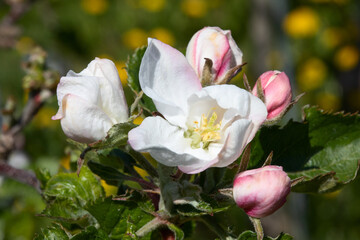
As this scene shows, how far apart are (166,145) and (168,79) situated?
0.14 m

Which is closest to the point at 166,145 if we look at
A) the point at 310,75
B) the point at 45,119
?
the point at 45,119

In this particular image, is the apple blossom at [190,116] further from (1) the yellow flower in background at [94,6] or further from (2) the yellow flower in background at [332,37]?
(1) the yellow flower in background at [94,6]

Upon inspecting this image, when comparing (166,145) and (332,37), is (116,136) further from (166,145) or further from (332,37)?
(332,37)

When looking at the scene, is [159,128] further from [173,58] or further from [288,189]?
[288,189]

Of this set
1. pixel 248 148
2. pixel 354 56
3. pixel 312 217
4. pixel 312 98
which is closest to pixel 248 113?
pixel 248 148

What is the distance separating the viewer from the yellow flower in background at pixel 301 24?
4.50 metres

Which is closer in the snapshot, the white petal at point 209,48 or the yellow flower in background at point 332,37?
the white petal at point 209,48

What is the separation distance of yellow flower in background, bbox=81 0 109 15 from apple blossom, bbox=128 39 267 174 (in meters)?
4.21

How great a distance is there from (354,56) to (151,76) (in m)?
3.86

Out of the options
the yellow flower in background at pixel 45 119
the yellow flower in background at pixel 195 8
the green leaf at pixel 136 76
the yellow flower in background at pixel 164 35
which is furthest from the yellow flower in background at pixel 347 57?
the green leaf at pixel 136 76

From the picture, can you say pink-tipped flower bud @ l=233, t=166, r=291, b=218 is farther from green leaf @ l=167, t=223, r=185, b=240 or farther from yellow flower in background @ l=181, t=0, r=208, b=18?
yellow flower in background @ l=181, t=0, r=208, b=18

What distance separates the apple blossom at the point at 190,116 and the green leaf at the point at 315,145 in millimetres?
170

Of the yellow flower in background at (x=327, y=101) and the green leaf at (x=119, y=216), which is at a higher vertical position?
the green leaf at (x=119, y=216)

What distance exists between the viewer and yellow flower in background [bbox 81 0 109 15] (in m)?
4.98
